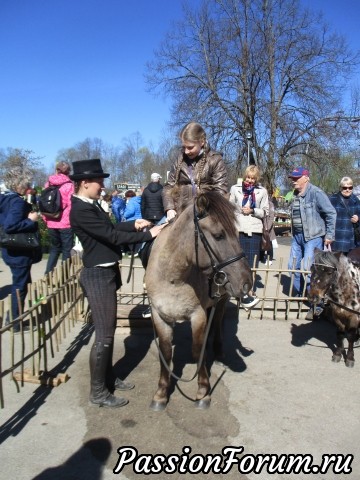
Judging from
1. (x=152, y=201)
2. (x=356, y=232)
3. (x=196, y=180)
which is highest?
(x=196, y=180)

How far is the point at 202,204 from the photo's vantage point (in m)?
2.83

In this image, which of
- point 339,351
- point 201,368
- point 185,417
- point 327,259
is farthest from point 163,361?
point 339,351

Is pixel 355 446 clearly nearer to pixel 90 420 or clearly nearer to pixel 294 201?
pixel 90 420

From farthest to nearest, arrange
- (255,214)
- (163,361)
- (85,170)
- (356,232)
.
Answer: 1. (356,232)
2. (255,214)
3. (163,361)
4. (85,170)

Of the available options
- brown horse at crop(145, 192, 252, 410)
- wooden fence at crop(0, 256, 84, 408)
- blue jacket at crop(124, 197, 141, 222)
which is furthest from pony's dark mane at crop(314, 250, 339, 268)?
blue jacket at crop(124, 197, 141, 222)

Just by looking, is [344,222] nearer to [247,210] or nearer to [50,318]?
[247,210]

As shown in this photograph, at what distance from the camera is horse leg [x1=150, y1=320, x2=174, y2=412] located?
3437 mm

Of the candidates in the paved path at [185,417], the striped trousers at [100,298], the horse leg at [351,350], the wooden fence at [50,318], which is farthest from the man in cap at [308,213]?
the striped trousers at [100,298]

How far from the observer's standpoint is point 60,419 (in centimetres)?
324

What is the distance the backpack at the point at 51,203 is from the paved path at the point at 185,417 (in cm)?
271

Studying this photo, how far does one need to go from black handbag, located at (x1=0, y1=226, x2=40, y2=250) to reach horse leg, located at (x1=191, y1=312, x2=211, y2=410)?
109 inches

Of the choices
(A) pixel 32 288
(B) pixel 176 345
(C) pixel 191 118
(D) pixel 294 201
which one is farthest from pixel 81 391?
(C) pixel 191 118

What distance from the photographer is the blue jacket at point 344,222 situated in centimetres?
607

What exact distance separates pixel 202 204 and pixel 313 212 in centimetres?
363
